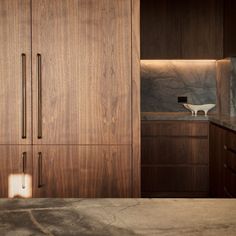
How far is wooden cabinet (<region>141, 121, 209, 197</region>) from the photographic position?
5062 mm

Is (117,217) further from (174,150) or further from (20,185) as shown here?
(174,150)

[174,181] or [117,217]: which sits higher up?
[117,217]

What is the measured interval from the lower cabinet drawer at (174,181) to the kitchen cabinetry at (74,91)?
217cm

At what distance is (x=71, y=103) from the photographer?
2.98 m

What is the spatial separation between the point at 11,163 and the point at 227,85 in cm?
306

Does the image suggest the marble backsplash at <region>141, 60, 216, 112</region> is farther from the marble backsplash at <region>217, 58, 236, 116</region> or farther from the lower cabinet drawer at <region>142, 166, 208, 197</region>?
the lower cabinet drawer at <region>142, 166, 208, 197</region>

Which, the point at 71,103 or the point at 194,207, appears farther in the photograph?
the point at 71,103

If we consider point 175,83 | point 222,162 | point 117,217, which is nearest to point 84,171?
point 222,162

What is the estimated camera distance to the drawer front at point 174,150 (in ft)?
16.7

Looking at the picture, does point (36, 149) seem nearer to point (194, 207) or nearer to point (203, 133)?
point (194, 207)

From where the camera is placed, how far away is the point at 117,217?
1155 millimetres

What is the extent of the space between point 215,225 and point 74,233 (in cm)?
30

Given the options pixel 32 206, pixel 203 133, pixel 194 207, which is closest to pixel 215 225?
pixel 194 207

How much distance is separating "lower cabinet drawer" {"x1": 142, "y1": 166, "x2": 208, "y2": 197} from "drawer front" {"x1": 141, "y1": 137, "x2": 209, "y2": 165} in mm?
73
